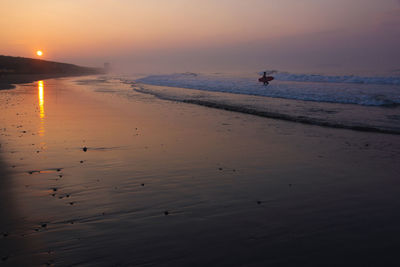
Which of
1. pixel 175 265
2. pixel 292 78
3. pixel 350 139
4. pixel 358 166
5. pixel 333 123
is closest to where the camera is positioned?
pixel 175 265

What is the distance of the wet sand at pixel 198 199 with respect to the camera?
12.3ft

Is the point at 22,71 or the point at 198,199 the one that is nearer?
the point at 198,199

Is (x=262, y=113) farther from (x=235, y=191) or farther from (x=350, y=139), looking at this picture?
(x=235, y=191)

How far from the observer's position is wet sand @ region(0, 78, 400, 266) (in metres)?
3.74

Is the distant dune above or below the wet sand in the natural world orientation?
above

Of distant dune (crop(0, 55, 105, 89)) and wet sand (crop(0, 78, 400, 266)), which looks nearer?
wet sand (crop(0, 78, 400, 266))

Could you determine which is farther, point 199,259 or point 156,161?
point 156,161

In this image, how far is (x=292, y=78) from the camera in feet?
168

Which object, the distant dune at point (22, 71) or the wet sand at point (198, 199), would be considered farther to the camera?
the distant dune at point (22, 71)

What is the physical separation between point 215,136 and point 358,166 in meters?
4.64

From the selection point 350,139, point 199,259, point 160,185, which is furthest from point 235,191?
point 350,139

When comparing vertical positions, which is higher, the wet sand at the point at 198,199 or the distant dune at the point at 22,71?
the distant dune at the point at 22,71

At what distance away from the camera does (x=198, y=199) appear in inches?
210

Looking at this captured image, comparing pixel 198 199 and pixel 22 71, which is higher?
pixel 22 71
